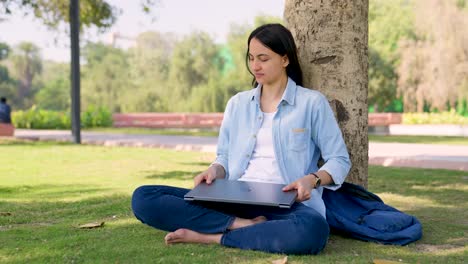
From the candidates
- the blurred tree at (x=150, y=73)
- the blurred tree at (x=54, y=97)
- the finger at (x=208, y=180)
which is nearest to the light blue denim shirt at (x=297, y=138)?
the finger at (x=208, y=180)

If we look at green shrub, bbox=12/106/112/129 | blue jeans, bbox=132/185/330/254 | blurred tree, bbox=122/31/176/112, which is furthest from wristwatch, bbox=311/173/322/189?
blurred tree, bbox=122/31/176/112

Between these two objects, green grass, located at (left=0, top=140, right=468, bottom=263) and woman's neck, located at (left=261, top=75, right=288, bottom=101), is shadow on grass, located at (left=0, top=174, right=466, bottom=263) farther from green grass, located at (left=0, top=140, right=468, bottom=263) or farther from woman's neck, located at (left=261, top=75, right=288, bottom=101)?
woman's neck, located at (left=261, top=75, right=288, bottom=101)

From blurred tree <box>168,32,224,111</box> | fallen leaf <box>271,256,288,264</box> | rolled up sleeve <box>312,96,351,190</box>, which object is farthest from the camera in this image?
blurred tree <box>168,32,224,111</box>

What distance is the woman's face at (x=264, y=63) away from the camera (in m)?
3.58

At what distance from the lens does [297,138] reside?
3543 millimetres

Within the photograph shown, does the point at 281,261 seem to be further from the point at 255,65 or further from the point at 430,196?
the point at 430,196

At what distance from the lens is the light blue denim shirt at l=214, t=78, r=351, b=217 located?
352 cm

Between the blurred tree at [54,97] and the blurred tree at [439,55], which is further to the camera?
the blurred tree at [54,97]

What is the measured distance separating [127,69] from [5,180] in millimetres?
46803

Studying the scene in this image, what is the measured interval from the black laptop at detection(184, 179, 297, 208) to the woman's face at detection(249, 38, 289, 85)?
1.94ft

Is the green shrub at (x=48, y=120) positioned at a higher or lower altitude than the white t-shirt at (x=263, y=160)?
lower

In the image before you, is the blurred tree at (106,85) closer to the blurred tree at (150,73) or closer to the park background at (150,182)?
the blurred tree at (150,73)

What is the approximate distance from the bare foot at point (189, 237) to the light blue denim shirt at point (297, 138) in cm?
38

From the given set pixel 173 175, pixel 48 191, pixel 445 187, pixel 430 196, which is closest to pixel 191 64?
pixel 173 175
